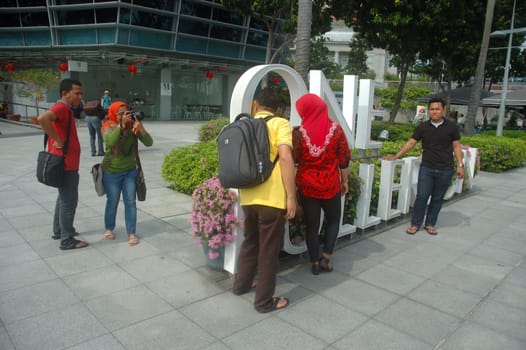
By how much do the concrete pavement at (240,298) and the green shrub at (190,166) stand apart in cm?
98

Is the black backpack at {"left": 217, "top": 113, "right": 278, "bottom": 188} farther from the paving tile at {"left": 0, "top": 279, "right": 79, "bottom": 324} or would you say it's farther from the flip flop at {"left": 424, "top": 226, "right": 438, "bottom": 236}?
the flip flop at {"left": 424, "top": 226, "right": 438, "bottom": 236}

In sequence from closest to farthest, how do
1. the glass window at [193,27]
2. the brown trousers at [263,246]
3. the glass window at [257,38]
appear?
the brown trousers at [263,246]
the glass window at [193,27]
the glass window at [257,38]

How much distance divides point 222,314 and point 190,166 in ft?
13.0

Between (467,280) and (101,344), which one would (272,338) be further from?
(467,280)

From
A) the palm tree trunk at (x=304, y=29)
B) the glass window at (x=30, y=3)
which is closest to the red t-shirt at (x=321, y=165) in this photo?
the palm tree trunk at (x=304, y=29)

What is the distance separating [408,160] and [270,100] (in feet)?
10.5

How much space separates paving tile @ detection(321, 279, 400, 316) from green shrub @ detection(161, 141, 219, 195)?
9.91 feet

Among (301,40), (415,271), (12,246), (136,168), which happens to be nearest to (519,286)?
(415,271)

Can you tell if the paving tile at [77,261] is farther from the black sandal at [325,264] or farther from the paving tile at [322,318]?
the black sandal at [325,264]

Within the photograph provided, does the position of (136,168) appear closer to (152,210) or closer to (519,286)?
(152,210)

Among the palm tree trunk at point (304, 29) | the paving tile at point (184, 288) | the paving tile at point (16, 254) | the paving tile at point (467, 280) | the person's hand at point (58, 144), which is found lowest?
the paving tile at point (16, 254)

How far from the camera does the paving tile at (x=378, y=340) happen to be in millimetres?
2922

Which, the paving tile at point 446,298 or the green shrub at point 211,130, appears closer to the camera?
the paving tile at point 446,298

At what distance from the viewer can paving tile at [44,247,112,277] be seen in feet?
13.1
